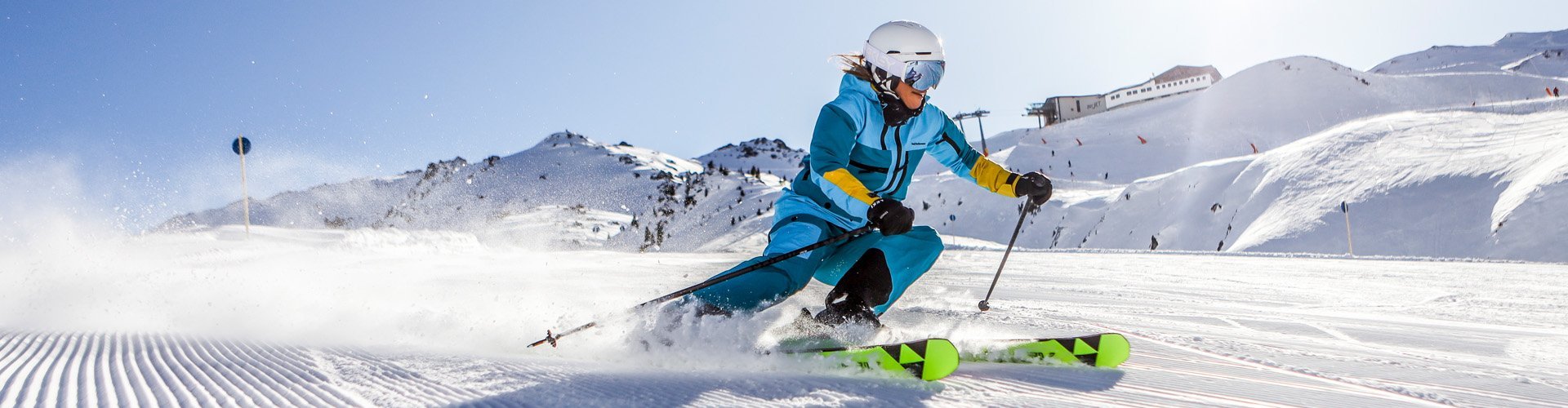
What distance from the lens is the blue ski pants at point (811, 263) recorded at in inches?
125

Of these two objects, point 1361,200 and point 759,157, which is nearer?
point 1361,200

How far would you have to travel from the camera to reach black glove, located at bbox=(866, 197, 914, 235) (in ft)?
9.74

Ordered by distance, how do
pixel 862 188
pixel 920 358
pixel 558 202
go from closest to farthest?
pixel 920 358 → pixel 862 188 → pixel 558 202

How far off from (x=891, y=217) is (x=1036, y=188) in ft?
3.07

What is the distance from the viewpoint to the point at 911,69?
137 inches

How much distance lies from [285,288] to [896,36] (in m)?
3.58

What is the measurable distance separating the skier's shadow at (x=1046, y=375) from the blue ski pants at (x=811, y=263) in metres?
0.74

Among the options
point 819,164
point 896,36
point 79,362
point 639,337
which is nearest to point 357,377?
point 639,337

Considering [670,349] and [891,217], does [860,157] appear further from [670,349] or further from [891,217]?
[670,349]

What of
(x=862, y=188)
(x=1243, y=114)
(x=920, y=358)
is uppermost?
(x=1243, y=114)

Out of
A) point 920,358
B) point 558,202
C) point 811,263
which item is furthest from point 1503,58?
point 920,358

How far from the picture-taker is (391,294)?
17.0 feet

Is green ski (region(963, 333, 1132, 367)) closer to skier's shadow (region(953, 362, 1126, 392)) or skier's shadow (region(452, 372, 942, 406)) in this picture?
skier's shadow (region(953, 362, 1126, 392))

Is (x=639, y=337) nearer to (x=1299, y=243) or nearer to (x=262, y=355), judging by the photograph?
(x=262, y=355)
